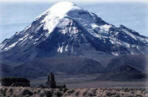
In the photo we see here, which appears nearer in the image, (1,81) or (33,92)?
(33,92)

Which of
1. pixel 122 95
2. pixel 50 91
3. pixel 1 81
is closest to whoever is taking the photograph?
pixel 122 95

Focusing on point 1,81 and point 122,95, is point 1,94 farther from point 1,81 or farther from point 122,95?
point 1,81

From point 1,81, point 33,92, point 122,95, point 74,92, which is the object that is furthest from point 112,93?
point 1,81

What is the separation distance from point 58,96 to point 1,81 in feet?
101

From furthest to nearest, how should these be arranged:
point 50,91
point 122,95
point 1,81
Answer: point 1,81
point 50,91
point 122,95

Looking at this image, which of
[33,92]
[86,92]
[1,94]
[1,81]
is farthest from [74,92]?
[1,81]

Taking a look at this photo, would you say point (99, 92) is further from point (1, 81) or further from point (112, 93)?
point (1, 81)

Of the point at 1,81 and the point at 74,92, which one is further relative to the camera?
the point at 1,81

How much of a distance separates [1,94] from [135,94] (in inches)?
718

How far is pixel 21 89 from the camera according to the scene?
7100 centimetres

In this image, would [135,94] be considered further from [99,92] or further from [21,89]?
[21,89]

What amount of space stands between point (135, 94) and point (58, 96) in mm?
10230

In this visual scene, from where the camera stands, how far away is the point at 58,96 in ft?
219

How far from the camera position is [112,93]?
6525 cm
